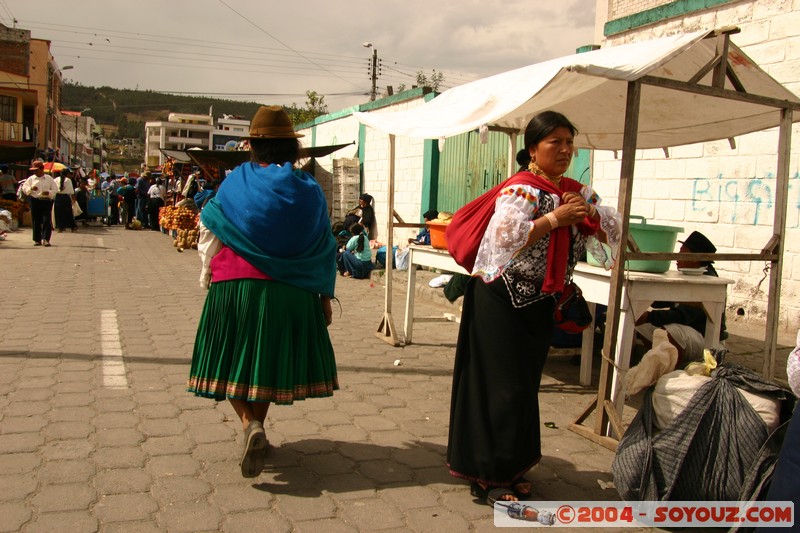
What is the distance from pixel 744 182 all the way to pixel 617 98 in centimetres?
329

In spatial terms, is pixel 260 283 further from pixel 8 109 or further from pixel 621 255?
pixel 8 109

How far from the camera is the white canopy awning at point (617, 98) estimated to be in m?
3.76

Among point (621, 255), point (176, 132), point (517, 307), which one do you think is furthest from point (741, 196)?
point (176, 132)

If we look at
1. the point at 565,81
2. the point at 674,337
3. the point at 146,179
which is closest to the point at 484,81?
the point at 565,81

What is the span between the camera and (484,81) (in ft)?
16.6

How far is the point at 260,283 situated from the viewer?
10.8ft

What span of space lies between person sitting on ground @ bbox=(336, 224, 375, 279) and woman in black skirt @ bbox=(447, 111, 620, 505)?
8405 mm

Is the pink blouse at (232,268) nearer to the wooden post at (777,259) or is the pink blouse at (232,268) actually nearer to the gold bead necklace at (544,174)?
the gold bead necklace at (544,174)

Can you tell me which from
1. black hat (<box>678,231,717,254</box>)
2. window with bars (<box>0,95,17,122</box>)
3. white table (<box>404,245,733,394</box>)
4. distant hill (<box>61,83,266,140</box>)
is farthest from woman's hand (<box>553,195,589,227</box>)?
distant hill (<box>61,83,266,140</box>)

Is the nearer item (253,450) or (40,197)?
(253,450)

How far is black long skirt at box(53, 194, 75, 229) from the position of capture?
58.8 feet

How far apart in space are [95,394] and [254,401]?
6.37 ft

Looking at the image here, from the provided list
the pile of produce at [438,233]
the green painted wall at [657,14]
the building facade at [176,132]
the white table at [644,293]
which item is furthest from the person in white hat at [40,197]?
the building facade at [176,132]

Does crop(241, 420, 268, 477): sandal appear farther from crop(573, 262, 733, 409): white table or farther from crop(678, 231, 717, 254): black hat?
crop(678, 231, 717, 254): black hat
